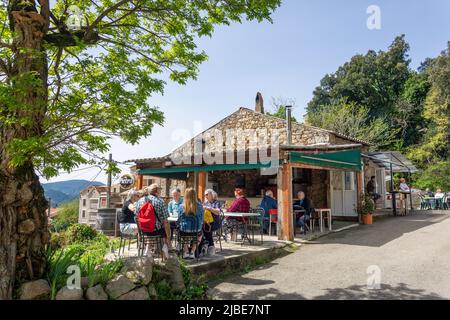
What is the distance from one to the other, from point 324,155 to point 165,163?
5.59 meters

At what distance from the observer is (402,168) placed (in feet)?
57.8

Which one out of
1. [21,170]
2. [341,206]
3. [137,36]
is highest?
[137,36]

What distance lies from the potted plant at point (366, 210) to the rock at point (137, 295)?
10248 millimetres

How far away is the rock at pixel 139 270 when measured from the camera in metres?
4.40

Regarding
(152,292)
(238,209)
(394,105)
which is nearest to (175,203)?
(238,209)

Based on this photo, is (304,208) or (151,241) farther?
(304,208)

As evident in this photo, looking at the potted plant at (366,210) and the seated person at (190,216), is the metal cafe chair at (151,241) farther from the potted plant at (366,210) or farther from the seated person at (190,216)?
the potted plant at (366,210)

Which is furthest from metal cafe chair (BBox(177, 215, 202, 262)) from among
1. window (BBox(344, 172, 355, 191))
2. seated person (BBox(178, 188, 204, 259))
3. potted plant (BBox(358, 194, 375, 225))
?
window (BBox(344, 172, 355, 191))

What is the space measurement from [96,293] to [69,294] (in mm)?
312

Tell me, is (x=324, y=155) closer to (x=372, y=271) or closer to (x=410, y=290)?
(x=372, y=271)

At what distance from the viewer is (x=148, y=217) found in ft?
18.0

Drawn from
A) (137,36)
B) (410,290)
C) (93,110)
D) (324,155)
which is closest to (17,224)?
(93,110)

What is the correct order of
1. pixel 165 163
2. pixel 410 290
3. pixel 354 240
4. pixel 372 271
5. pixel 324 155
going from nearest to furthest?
pixel 410 290
pixel 372 271
pixel 354 240
pixel 324 155
pixel 165 163

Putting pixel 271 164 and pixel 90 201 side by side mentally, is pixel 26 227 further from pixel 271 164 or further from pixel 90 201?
pixel 90 201
